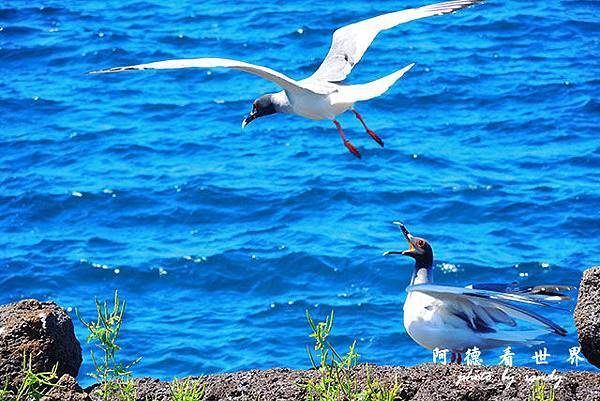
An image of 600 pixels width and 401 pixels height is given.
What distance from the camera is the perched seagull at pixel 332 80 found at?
7326 millimetres

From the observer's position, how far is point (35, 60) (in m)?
18.5

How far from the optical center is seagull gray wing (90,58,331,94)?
274 inches

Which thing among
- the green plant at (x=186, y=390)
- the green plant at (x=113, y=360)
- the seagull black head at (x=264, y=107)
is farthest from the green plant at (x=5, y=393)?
the seagull black head at (x=264, y=107)

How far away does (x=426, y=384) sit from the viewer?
512cm

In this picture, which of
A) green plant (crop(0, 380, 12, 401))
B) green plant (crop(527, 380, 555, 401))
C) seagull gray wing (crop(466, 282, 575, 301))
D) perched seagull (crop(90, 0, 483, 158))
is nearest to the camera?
green plant (crop(527, 380, 555, 401))

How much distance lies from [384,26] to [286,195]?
6.03 meters

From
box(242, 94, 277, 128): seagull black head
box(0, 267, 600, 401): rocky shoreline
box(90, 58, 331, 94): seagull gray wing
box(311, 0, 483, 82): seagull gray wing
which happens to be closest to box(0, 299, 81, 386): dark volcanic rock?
box(0, 267, 600, 401): rocky shoreline

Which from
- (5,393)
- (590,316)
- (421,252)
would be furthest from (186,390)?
(421,252)

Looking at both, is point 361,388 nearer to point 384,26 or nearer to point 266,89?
point 384,26

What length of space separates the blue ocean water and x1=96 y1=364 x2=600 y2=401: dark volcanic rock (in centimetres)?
610

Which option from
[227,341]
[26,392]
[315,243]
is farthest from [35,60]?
[26,392]

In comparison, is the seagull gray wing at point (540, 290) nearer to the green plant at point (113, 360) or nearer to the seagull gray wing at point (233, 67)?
the seagull gray wing at point (233, 67)

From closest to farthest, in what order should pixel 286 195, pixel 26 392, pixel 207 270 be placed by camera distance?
pixel 26 392 → pixel 207 270 → pixel 286 195

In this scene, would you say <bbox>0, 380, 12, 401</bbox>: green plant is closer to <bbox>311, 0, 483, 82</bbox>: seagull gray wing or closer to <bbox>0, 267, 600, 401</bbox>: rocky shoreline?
<bbox>0, 267, 600, 401</bbox>: rocky shoreline
